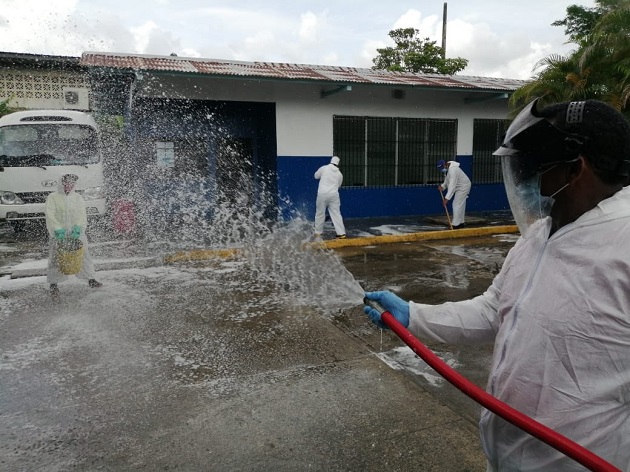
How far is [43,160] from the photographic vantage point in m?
9.94

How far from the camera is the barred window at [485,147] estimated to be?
13.4 m

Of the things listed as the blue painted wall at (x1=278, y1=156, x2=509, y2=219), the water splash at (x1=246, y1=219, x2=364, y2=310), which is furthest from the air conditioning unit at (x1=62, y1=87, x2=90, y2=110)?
the water splash at (x1=246, y1=219, x2=364, y2=310)

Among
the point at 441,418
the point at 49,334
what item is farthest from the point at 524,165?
the point at 49,334

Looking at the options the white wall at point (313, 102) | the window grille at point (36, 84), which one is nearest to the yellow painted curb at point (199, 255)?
the white wall at point (313, 102)

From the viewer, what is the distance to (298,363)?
4.12 metres

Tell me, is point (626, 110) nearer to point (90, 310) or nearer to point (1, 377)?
point (90, 310)

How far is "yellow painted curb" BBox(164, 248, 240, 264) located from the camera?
8078 mm

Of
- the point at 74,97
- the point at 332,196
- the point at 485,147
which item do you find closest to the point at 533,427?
the point at 332,196

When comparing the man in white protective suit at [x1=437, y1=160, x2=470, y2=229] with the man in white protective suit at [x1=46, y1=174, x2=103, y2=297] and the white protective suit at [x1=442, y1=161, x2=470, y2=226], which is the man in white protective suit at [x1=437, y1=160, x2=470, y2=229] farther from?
the man in white protective suit at [x1=46, y1=174, x2=103, y2=297]

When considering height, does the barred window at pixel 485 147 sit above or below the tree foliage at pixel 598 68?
below

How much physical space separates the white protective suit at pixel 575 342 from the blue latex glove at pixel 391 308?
440 mm

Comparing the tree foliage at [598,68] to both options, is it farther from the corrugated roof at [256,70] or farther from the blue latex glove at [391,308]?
the blue latex glove at [391,308]

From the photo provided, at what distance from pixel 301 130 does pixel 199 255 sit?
4488mm

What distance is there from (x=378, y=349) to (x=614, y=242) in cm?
327
